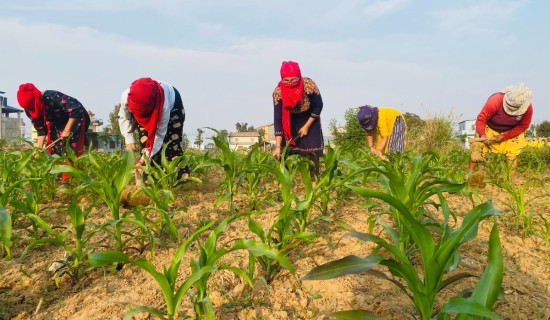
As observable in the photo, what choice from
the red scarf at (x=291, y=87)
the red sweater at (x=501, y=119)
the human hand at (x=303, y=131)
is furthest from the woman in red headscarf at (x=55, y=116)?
the red sweater at (x=501, y=119)

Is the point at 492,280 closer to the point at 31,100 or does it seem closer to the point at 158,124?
the point at 158,124

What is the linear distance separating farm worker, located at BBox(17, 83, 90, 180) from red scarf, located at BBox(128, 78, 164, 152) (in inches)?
50.9

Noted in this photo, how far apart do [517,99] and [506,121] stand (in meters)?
0.38

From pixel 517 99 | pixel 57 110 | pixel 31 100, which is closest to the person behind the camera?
pixel 31 100

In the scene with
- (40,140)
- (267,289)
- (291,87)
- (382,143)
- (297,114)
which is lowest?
(267,289)

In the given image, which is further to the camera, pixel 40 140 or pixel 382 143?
pixel 382 143

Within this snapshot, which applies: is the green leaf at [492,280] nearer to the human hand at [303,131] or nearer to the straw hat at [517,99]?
the human hand at [303,131]

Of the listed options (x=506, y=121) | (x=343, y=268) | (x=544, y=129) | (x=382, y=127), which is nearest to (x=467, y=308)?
(x=343, y=268)

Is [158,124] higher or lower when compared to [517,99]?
Result: lower

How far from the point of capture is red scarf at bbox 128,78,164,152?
10.1ft

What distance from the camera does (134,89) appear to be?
10.1 feet

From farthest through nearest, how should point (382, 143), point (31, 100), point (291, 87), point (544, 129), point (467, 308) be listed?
point (544, 129) → point (382, 143) → point (31, 100) → point (291, 87) → point (467, 308)

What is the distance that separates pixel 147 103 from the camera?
10.2 feet

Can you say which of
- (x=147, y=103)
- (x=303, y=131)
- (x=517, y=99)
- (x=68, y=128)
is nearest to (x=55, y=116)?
(x=68, y=128)
